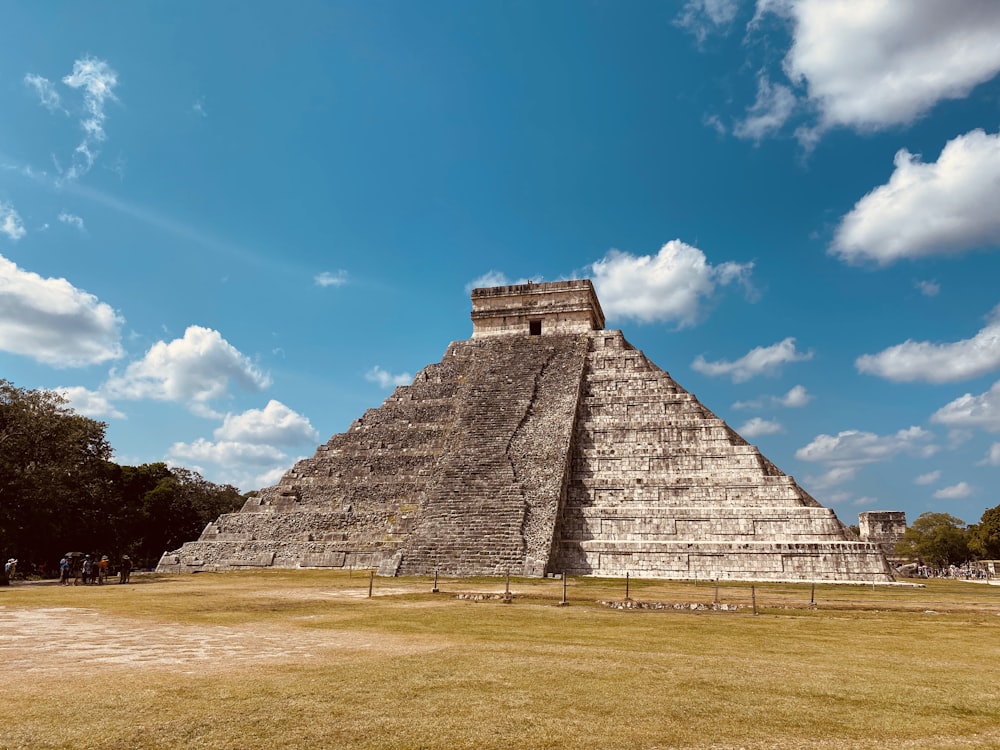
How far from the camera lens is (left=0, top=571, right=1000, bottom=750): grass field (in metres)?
4.52

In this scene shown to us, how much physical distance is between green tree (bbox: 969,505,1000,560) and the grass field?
34.7 m

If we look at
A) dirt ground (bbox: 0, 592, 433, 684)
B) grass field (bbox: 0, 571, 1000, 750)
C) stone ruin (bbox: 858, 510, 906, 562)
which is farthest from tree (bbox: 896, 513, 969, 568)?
dirt ground (bbox: 0, 592, 433, 684)

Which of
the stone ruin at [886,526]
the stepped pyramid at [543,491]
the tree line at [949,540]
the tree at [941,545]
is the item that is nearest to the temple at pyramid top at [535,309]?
the stepped pyramid at [543,491]

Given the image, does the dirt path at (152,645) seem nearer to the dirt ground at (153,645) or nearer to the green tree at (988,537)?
the dirt ground at (153,645)

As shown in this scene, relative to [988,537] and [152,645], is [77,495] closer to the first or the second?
[152,645]

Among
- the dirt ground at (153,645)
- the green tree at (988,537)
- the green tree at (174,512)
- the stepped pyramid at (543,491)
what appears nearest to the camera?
the dirt ground at (153,645)

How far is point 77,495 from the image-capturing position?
28.9 m

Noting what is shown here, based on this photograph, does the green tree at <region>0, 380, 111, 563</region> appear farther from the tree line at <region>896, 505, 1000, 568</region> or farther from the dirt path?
the tree line at <region>896, 505, 1000, 568</region>

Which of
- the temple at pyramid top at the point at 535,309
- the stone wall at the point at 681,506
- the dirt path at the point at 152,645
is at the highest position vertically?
the temple at pyramid top at the point at 535,309

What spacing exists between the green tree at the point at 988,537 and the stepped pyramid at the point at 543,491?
2291 cm

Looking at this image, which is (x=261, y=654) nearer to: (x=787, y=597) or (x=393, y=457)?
(x=787, y=597)

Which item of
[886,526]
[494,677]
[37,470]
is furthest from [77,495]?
[886,526]

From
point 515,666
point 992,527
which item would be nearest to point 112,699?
point 515,666

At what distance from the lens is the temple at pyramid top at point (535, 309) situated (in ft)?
110
